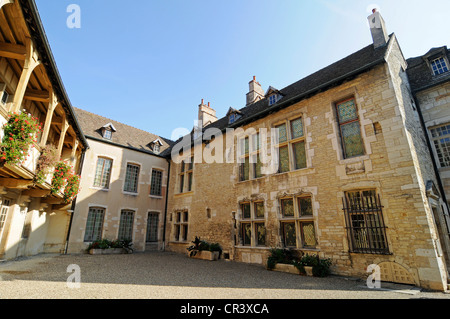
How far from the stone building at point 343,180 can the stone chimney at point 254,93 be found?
14.0ft

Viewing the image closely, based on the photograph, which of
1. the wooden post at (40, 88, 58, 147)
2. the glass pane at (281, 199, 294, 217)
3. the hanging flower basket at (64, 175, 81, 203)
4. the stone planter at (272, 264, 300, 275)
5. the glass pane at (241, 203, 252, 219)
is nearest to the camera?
the wooden post at (40, 88, 58, 147)

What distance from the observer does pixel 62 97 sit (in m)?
7.25

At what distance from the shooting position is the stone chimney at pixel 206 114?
53.7ft

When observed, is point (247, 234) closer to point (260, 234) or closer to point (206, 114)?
point (260, 234)

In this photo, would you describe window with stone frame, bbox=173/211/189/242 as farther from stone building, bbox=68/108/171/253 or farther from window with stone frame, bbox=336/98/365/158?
window with stone frame, bbox=336/98/365/158

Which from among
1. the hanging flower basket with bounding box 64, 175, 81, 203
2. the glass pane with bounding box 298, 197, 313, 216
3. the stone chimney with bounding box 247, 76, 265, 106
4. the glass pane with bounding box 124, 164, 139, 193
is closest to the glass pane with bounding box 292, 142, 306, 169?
the glass pane with bounding box 298, 197, 313, 216

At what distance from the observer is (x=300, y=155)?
822 centimetres

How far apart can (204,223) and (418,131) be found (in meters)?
9.11

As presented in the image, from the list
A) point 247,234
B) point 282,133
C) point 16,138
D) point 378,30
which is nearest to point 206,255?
point 247,234

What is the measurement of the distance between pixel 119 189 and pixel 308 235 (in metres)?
10.3

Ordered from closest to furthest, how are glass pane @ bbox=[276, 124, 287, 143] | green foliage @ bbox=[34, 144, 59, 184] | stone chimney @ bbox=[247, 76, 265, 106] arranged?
green foliage @ bbox=[34, 144, 59, 184] → glass pane @ bbox=[276, 124, 287, 143] → stone chimney @ bbox=[247, 76, 265, 106]

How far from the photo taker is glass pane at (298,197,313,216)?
7.48 m

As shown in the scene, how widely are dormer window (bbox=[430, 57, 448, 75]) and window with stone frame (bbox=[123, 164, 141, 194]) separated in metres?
14.7

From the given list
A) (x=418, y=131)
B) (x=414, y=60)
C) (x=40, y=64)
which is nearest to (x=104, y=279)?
(x=40, y=64)
